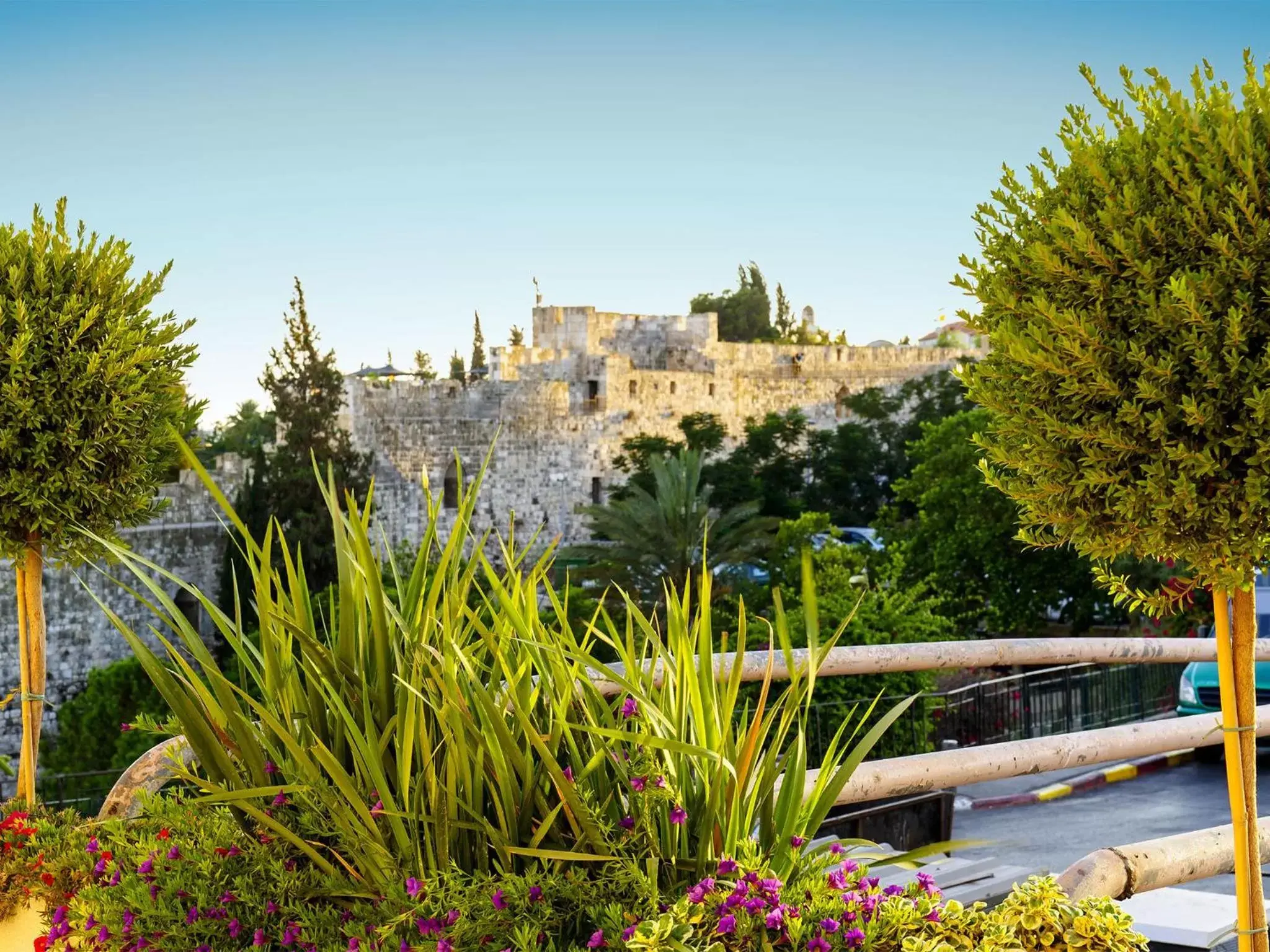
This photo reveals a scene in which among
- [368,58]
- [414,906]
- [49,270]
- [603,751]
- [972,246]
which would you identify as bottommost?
[414,906]

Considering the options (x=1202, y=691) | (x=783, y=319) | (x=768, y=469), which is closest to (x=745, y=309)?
(x=783, y=319)

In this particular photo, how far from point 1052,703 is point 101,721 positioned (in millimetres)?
12374

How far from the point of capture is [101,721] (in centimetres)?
1678

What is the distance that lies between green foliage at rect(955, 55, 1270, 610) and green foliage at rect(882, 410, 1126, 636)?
14227 mm

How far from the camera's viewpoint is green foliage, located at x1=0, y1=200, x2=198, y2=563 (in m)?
3.49

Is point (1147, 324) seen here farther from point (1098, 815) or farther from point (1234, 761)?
point (1098, 815)

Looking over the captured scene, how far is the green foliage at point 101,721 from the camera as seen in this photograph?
1664 centimetres

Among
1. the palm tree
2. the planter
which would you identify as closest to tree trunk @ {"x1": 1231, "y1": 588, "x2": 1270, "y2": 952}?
the planter

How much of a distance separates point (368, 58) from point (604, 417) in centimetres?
892

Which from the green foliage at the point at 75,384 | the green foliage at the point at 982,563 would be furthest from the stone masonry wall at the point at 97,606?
the green foliage at the point at 75,384

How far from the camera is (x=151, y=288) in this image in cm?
381

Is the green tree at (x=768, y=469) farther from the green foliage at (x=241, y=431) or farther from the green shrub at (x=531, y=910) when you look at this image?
the green shrub at (x=531, y=910)

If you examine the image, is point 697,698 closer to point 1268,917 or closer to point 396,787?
point 396,787

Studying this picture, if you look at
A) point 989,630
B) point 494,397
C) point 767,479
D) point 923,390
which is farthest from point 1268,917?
point 923,390
